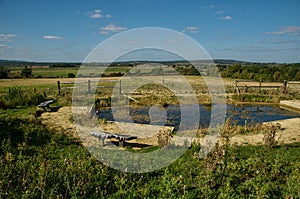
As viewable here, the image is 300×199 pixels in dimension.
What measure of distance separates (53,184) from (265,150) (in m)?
5.11

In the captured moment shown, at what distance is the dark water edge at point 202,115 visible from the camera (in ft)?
40.1

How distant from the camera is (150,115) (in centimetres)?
1362

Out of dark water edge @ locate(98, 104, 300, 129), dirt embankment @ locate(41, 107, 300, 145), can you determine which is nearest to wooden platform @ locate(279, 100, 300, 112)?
dark water edge @ locate(98, 104, 300, 129)

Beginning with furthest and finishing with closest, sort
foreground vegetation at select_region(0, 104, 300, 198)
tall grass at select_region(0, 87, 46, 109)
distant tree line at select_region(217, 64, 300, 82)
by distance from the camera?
distant tree line at select_region(217, 64, 300, 82) < tall grass at select_region(0, 87, 46, 109) < foreground vegetation at select_region(0, 104, 300, 198)

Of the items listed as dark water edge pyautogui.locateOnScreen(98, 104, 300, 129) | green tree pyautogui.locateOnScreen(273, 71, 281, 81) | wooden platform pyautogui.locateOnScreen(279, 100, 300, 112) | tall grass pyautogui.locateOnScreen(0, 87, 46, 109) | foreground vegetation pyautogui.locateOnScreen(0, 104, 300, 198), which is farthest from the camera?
green tree pyautogui.locateOnScreen(273, 71, 281, 81)

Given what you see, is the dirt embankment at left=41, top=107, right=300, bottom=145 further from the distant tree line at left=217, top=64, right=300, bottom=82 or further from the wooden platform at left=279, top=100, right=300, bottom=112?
the distant tree line at left=217, top=64, right=300, bottom=82

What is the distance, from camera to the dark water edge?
1224 cm

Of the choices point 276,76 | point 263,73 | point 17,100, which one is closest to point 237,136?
point 17,100

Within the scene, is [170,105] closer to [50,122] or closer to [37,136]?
[50,122]

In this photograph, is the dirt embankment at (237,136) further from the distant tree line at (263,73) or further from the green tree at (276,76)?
the green tree at (276,76)

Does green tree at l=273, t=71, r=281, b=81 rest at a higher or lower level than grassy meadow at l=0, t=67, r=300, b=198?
higher

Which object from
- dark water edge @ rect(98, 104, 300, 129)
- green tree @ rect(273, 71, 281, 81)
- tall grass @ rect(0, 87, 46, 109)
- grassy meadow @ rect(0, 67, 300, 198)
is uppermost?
green tree @ rect(273, 71, 281, 81)

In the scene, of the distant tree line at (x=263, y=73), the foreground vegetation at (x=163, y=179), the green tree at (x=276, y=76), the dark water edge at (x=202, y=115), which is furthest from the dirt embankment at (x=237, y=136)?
the green tree at (x=276, y=76)

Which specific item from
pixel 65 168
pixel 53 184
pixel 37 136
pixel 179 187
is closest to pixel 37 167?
pixel 65 168
